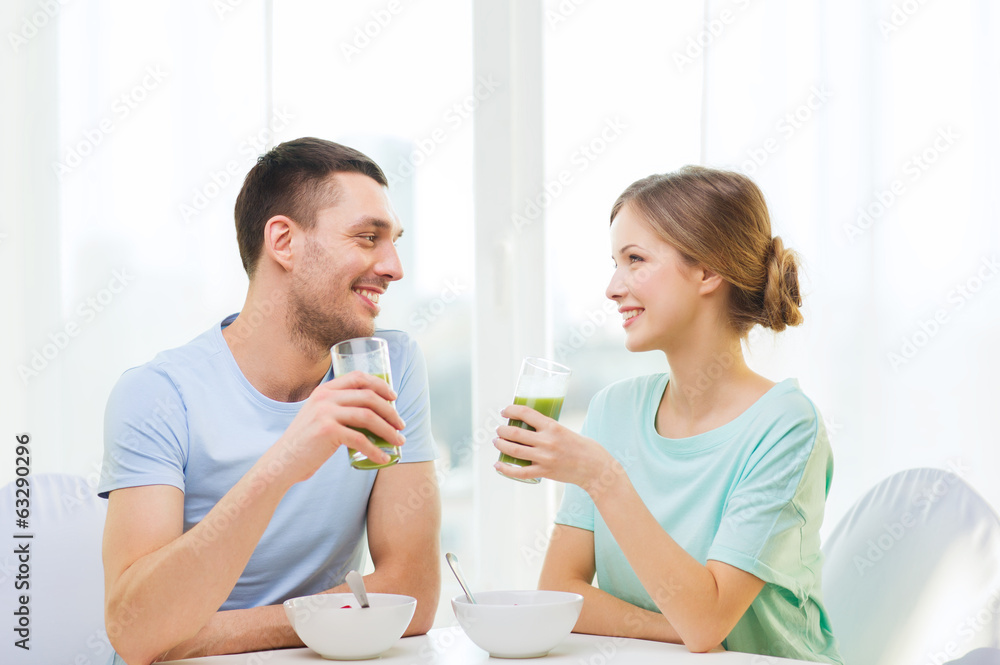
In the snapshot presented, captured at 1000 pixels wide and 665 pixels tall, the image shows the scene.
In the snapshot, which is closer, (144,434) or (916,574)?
(144,434)

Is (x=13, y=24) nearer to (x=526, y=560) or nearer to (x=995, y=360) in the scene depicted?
(x=526, y=560)

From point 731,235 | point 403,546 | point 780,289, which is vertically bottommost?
point 403,546

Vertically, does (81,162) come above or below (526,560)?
above

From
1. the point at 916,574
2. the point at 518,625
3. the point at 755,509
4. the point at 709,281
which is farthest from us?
the point at 709,281

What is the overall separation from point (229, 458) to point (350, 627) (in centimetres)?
45

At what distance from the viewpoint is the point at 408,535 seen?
1.57m

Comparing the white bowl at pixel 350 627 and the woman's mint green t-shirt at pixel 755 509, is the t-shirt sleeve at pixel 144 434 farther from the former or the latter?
the woman's mint green t-shirt at pixel 755 509

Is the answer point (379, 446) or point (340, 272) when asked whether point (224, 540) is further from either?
point (340, 272)

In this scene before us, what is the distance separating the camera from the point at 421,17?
2.77 metres

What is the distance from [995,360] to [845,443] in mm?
412

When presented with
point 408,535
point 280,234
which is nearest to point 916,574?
point 408,535

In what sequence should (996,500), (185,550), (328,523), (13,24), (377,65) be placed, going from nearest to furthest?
(185,550), (328,523), (996,500), (13,24), (377,65)

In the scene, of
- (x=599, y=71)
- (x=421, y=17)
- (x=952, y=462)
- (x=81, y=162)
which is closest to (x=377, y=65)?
(x=421, y=17)

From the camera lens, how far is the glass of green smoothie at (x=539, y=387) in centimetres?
133
